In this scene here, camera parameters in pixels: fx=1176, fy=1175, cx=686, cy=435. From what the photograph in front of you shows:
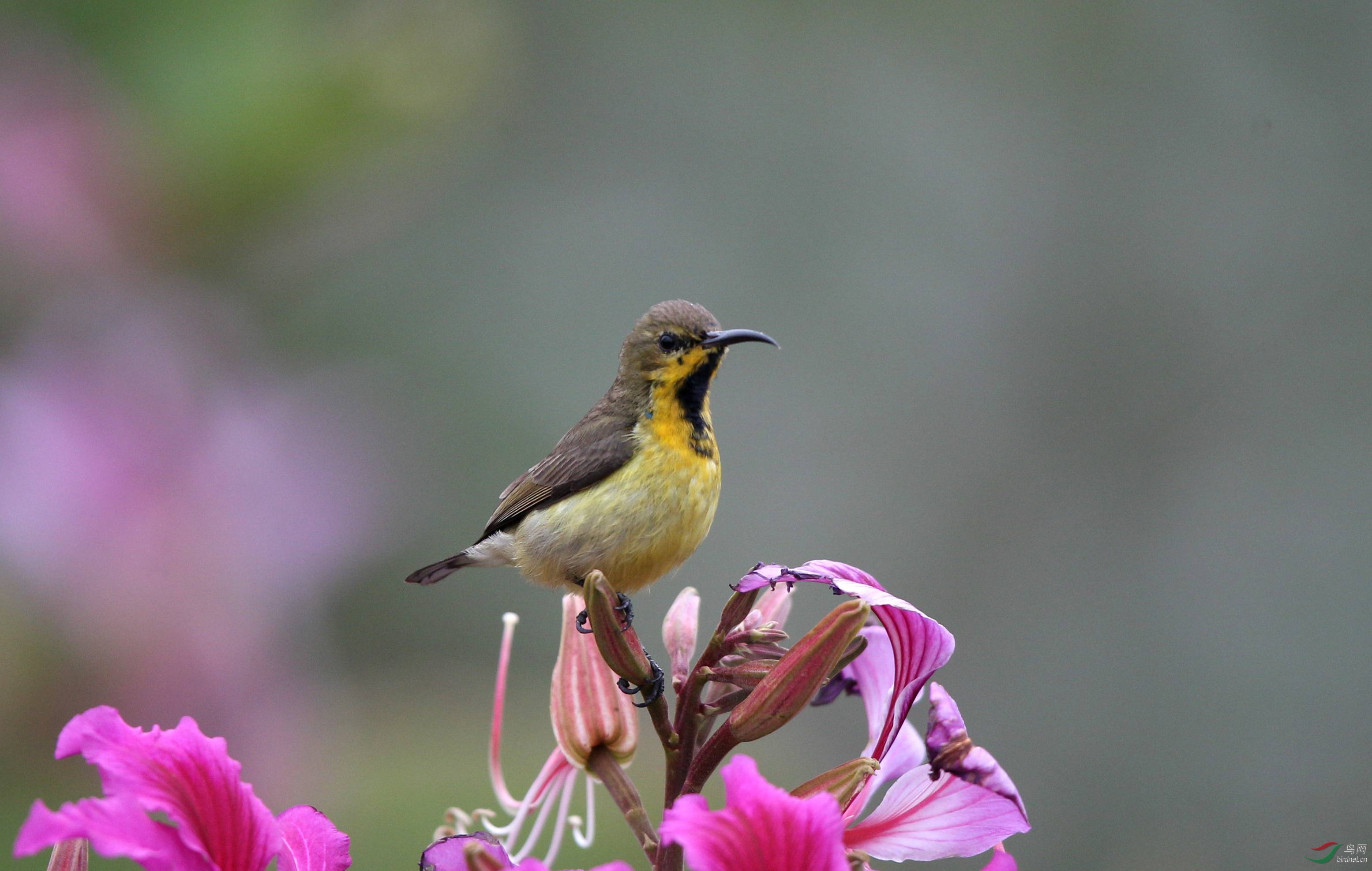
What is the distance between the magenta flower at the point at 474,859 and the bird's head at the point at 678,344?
1162mm

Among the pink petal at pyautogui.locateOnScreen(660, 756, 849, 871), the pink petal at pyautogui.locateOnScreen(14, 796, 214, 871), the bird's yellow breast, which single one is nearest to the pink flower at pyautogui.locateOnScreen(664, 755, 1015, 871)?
the pink petal at pyautogui.locateOnScreen(660, 756, 849, 871)

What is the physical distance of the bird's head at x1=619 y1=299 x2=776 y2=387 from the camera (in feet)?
6.67

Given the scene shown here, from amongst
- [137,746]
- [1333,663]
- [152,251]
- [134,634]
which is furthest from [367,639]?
[1333,663]

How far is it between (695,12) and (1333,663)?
4.83 metres

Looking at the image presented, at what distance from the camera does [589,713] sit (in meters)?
1.17

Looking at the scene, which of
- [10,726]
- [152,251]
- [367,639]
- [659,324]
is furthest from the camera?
[367,639]

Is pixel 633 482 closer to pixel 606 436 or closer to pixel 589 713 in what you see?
pixel 606 436

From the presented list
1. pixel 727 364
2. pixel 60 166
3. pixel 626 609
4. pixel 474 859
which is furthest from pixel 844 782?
pixel 727 364

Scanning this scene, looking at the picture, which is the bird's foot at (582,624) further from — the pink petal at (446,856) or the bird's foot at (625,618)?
the pink petal at (446,856)

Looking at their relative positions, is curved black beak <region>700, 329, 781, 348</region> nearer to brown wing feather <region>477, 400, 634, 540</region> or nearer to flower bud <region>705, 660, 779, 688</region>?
brown wing feather <region>477, 400, 634, 540</region>

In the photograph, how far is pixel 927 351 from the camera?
561cm

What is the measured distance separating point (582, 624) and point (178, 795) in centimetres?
54

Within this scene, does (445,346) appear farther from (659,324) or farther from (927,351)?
(659,324)

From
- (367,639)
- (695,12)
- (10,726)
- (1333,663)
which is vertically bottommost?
(1333,663)
